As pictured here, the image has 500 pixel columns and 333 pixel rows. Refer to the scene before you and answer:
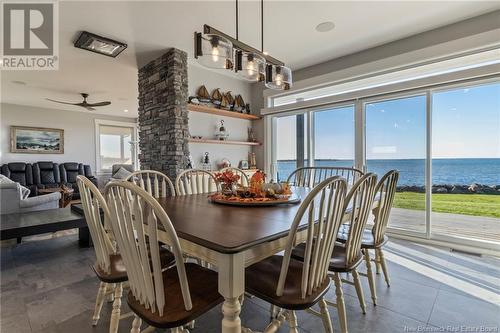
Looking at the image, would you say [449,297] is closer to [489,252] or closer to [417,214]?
[489,252]

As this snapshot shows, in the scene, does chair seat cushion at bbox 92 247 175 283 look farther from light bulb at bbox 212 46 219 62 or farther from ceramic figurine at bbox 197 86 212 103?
ceramic figurine at bbox 197 86 212 103

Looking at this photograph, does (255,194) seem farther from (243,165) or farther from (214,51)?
(243,165)

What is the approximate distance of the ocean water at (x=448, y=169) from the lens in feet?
11.1

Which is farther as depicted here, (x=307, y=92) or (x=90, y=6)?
(x=307, y=92)

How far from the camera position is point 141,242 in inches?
40.1

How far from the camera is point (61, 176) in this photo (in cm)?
707

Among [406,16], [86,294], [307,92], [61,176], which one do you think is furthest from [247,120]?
[61,176]

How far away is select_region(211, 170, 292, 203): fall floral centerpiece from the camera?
1900 mm

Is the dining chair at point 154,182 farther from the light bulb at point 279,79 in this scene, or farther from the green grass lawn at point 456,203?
the green grass lawn at point 456,203

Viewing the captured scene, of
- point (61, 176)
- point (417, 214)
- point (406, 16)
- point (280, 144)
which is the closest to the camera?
point (406, 16)

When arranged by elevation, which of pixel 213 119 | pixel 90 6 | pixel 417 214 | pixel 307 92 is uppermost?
pixel 90 6

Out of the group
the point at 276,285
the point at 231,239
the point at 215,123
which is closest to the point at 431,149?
the point at 276,285

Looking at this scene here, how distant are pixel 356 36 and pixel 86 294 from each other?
157 inches

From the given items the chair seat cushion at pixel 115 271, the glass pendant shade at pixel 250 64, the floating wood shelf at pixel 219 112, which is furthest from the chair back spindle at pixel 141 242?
the floating wood shelf at pixel 219 112
